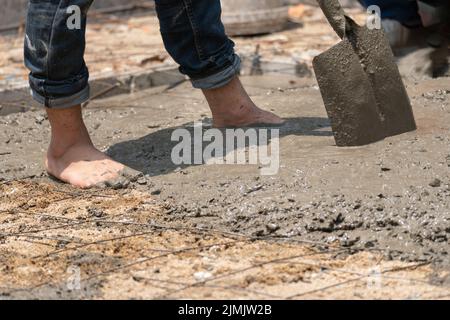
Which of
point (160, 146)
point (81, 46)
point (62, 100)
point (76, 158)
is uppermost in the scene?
point (81, 46)

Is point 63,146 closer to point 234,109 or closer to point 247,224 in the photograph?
point 234,109

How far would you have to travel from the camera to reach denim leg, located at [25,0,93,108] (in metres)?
3.26

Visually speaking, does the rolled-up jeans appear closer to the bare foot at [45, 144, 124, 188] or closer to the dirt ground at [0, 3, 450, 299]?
the bare foot at [45, 144, 124, 188]

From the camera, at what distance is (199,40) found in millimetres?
3699

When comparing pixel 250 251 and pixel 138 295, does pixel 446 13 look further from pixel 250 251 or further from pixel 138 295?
pixel 138 295

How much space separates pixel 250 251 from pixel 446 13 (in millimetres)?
2828

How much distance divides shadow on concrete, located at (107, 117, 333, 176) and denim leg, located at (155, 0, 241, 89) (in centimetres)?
27

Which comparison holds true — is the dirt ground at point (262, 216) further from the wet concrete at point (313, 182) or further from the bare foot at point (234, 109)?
the bare foot at point (234, 109)

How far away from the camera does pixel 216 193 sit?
124 inches

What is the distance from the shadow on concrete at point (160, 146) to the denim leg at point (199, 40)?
0.88ft

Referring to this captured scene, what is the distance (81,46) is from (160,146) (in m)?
0.61

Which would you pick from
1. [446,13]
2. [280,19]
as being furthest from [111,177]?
[280,19]

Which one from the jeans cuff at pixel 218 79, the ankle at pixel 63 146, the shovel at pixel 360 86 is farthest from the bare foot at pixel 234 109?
the ankle at pixel 63 146

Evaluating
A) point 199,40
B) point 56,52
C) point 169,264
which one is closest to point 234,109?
point 199,40
